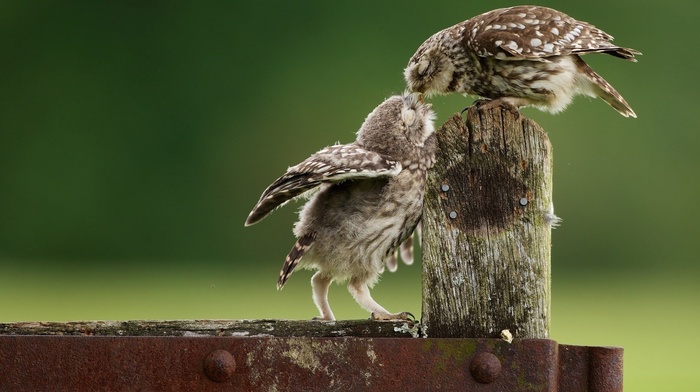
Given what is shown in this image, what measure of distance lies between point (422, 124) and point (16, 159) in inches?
559

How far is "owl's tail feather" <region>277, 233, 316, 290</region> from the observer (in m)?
4.05

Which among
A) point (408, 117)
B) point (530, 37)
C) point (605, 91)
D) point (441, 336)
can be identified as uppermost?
point (530, 37)

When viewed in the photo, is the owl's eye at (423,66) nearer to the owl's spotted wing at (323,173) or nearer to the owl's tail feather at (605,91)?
the owl's tail feather at (605,91)

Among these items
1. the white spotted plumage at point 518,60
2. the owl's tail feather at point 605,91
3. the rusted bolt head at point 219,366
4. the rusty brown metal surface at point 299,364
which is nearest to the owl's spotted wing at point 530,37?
the white spotted plumage at point 518,60

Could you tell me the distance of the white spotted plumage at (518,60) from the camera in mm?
5211

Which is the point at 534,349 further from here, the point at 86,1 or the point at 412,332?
the point at 86,1

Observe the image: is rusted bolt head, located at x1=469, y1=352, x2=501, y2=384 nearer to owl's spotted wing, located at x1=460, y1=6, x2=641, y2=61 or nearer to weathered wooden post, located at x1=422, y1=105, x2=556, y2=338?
weathered wooden post, located at x1=422, y1=105, x2=556, y2=338

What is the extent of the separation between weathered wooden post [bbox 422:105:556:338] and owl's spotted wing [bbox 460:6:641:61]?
2344 mm

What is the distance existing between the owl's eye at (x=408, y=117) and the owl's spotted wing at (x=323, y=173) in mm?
361

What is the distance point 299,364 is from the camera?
2684 mm

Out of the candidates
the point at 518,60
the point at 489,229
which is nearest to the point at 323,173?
the point at 489,229

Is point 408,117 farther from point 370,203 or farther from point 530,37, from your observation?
point 530,37

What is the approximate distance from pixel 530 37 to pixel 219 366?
2968 mm

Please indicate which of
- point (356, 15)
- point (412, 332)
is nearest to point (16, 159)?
point (356, 15)
